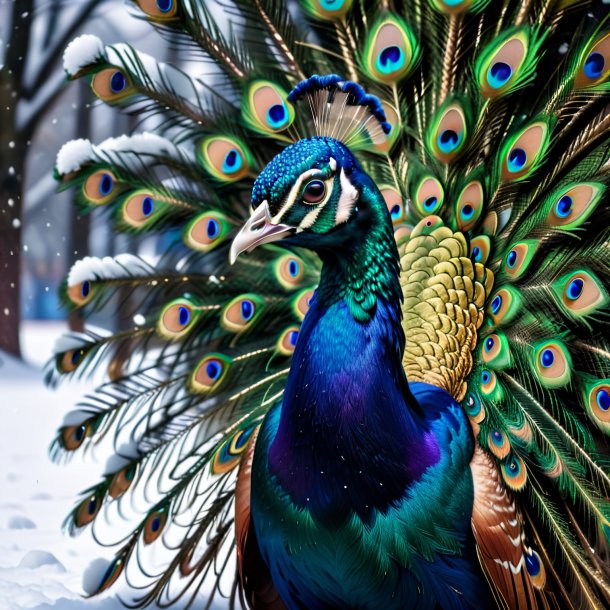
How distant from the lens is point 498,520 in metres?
1.05

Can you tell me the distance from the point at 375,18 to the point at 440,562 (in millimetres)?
920

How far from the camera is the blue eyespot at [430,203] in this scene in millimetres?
1319

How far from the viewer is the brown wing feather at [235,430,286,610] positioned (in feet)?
3.96

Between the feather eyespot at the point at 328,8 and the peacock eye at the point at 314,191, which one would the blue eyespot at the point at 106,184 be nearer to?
the feather eyespot at the point at 328,8

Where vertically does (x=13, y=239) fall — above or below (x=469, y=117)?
below

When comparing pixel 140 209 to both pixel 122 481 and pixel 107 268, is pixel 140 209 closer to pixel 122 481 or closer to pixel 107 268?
pixel 107 268

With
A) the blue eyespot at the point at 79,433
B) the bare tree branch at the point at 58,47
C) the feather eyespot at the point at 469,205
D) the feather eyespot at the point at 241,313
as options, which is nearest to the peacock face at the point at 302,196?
the feather eyespot at the point at 469,205

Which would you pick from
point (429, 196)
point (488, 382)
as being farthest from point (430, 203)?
point (488, 382)

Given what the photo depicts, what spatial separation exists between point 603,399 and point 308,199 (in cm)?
61

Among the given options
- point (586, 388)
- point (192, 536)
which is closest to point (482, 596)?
point (586, 388)

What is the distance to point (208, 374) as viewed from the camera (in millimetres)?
1442

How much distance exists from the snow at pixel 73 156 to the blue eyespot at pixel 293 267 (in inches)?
17.1

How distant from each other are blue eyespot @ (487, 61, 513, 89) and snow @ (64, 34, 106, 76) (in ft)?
2.28

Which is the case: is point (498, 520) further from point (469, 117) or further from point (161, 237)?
point (161, 237)
